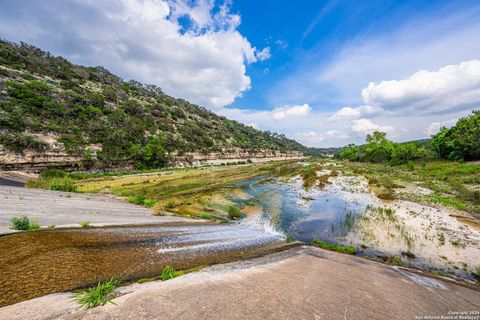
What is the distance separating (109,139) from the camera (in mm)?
49906

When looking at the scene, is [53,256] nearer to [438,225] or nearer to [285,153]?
[438,225]

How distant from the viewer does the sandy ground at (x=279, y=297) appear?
157 inches

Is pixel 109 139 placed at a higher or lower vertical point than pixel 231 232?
higher

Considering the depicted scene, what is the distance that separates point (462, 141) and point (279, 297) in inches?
2375

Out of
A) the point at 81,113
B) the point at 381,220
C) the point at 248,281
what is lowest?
the point at 381,220

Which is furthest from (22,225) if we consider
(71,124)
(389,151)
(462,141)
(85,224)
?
(389,151)

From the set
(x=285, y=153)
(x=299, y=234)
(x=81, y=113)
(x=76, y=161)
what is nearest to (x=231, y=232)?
(x=299, y=234)

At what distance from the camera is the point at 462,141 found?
41125 mm

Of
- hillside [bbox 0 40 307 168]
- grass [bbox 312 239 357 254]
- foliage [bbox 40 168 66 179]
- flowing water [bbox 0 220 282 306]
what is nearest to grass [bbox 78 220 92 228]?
flowing water [bbox 0 220 282 306]

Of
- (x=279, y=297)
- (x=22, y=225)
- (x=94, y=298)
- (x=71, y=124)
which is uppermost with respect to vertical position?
(x=71, y=124)

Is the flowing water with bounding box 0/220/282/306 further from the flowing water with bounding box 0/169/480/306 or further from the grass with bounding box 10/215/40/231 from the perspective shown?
the grass with bounding box 10/215/40/231

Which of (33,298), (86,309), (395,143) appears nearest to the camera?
(86,309)

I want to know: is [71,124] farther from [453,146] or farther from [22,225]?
[453,146]

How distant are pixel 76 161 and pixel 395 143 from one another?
9990cm
